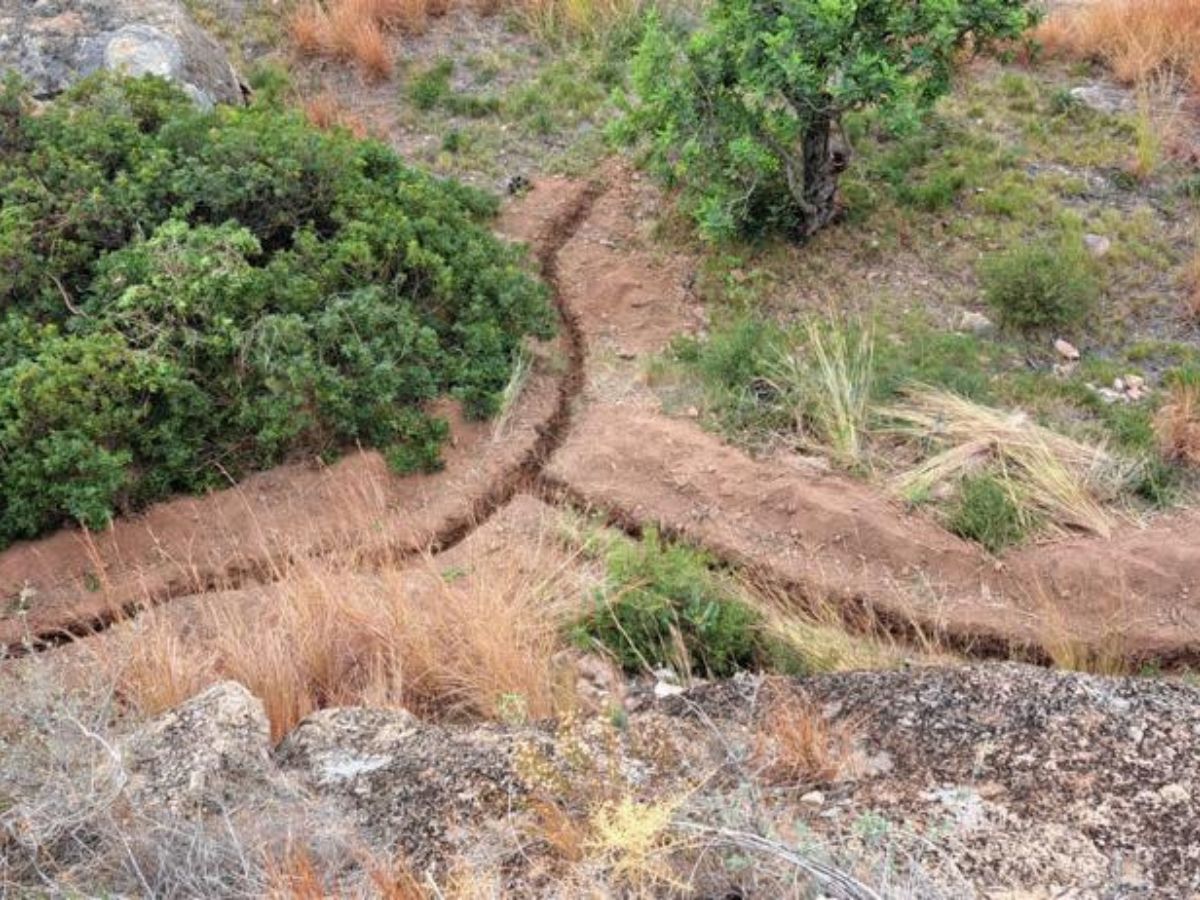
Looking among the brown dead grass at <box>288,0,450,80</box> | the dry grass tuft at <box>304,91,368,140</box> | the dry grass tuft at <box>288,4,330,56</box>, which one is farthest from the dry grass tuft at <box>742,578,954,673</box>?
the dry grass tuft at <box>288,4,330,56</box>

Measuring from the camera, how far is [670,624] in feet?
17.3

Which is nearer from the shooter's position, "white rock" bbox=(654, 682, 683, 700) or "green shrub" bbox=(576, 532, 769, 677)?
"white rock" bbox=(654, 682, 683, 700)

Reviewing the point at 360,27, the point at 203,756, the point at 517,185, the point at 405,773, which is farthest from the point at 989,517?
the point at 360,27

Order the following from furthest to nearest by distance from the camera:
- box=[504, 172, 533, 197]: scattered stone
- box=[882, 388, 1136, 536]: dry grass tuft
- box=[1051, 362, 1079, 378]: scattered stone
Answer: box=[504, 172, 533, 197]: scattered stone
box=[1051, 362, 1079, 378]: scattered stone
box=[882, 388, 1136, 536]: dry grass tuft

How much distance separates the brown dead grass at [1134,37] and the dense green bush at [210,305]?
465cm

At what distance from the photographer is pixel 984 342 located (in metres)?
6.95

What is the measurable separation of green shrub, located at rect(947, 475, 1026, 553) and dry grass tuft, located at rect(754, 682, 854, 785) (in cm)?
207

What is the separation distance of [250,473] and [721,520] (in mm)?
2234

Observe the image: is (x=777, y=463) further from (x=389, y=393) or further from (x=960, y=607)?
(x=389, y=393)

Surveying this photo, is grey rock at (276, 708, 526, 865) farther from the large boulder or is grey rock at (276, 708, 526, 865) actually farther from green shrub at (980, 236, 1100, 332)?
the large boulder

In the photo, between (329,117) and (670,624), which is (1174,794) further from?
(329,117)

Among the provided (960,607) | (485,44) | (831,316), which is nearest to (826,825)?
(960,607)

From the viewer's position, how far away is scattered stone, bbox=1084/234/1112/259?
7.45 metres

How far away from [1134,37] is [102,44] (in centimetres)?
683
